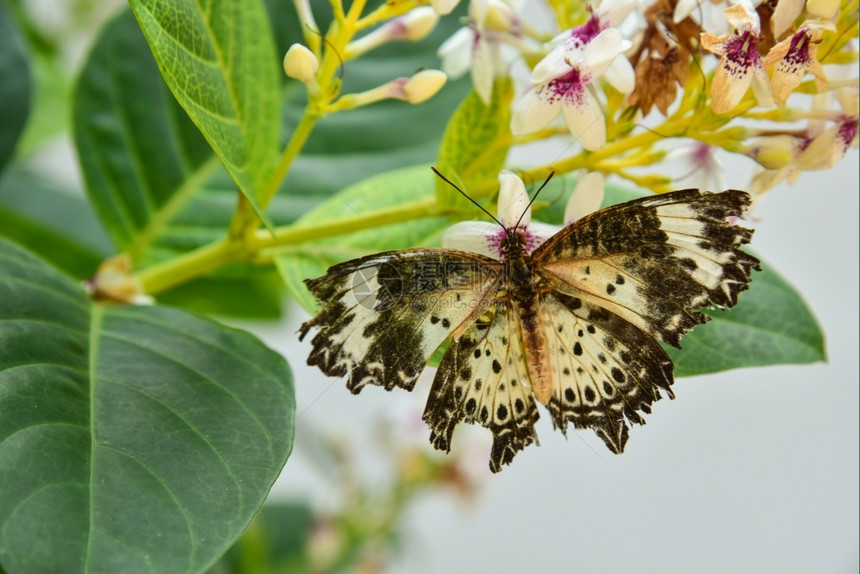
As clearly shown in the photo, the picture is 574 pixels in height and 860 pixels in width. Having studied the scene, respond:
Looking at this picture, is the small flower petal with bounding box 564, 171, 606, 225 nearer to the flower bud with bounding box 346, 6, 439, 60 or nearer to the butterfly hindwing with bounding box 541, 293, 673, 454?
the butterfly hindwing with bounding box 541, 293, 673, 454

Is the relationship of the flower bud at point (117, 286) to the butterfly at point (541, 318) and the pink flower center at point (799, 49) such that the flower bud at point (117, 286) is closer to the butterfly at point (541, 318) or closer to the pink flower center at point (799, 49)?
the butterfly at point (541, 318)

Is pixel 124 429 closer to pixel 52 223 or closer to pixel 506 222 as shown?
pixel 506 222

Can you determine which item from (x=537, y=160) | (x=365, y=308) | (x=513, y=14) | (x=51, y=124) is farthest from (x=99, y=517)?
(x=537, y=160)

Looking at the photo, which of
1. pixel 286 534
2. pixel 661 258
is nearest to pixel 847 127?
pixel 661 258

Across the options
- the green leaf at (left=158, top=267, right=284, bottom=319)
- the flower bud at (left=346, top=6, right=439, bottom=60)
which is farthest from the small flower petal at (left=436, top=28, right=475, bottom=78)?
the green leaf at (left=158, top=267, right=284, bottom=319)

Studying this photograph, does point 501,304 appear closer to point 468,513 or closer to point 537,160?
point 468,513

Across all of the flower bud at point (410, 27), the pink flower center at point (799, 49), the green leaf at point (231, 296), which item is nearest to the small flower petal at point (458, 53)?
the flower bud at point (410, 27)
